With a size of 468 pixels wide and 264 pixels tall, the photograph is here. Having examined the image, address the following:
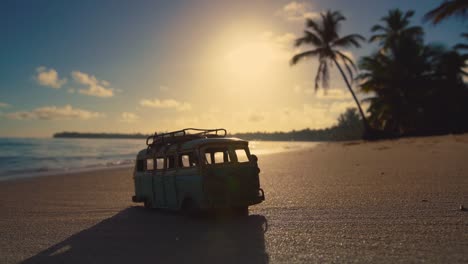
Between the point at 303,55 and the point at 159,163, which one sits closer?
A: the point at 159,163

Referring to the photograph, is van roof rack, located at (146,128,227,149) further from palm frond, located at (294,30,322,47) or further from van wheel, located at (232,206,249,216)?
palm frond, located at (294,30,322,47)

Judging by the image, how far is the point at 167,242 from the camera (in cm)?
804

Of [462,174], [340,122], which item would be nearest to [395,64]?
[462,174]

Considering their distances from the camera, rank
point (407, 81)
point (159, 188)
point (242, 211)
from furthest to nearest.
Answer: point (407, 81) < point (159, 188) < point (242, 211)

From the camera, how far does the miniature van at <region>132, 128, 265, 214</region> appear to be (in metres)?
10.1

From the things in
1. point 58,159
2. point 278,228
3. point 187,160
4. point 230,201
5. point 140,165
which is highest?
point 58,159

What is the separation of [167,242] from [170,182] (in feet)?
11.4

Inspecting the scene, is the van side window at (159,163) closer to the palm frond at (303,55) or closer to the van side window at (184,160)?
the van side window at (184,160)

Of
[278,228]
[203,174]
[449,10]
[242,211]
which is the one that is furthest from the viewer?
[449,10]

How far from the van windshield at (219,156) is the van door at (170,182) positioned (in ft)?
3.39

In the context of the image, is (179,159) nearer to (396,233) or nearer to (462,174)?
(396,233)

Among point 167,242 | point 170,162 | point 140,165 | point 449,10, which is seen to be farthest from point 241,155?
point 449,10

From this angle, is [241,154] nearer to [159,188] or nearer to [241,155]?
[241,155]

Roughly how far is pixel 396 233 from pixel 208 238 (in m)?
3.62
